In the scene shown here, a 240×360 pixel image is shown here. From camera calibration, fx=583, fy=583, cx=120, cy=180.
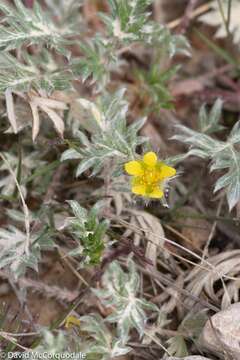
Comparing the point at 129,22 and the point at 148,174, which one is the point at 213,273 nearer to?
the point at 148,174

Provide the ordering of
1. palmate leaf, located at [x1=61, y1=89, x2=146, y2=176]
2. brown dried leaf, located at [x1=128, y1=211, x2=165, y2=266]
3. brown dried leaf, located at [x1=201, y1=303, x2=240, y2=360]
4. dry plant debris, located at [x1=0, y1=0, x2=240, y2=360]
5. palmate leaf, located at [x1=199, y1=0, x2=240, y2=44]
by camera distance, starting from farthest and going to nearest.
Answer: palmate leaf, located at [x1=199, y1=0, x2=240, y2=44] < brown dried leaf, located at [x1=128, y1=211, x2=165, y2=266] < palmate leaf, located at [x1=61, y1=89, x2=146, y2=176] < dry plant debris, located at [x1=0, y1=0, x2=240, y2=360] < brown dried leaf, located at [x1=201, y1=303, x2=240, y2=360]

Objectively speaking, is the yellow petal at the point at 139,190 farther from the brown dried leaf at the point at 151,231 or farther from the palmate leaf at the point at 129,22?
the palmate leaf at the point at 129,22

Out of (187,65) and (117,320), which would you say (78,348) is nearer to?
(117,320)

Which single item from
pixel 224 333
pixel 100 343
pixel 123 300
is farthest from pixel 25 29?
pixel 224 333

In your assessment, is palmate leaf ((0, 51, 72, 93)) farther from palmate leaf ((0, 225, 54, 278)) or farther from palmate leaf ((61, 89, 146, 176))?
palmate leaf ((0, 225, 54, 278))

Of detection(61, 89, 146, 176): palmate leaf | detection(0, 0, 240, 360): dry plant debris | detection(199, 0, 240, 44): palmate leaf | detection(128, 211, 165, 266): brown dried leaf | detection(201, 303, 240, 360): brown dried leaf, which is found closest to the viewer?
detection(201, 303, 240, 360): brown dried leaf

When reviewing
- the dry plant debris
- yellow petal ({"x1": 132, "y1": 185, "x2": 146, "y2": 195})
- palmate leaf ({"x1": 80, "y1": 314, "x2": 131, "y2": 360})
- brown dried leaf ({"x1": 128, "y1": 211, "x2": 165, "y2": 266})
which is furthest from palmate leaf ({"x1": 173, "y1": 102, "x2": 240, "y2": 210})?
palmate leaf ({"x1": 80, "y1": 314, "x2": 131, "y2": 360})
